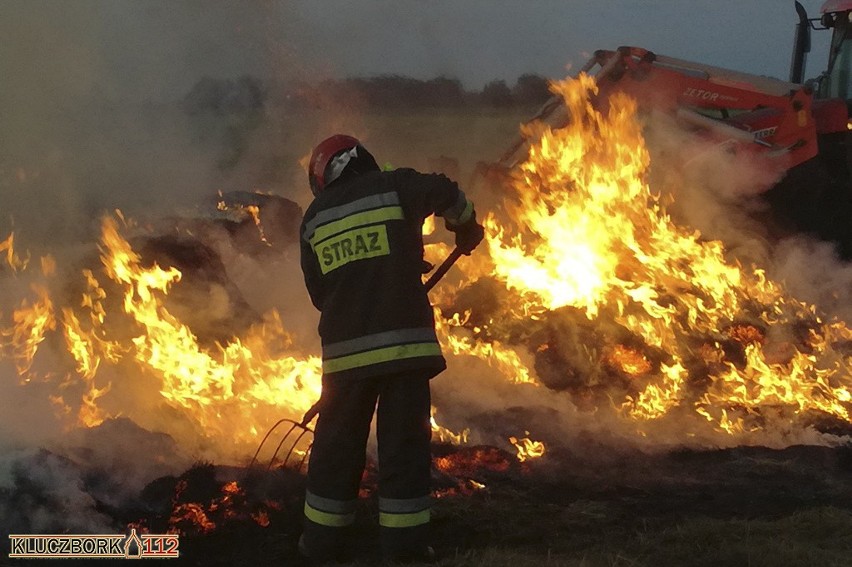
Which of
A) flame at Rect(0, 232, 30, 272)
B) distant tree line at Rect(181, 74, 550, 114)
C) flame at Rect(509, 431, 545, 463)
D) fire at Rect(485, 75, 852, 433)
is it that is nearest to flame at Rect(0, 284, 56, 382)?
flame at Rect(0, 232, 30, 272)

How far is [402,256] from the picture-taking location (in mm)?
3500

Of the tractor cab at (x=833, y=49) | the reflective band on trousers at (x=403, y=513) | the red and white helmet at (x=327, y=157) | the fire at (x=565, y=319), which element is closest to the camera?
the reflective band on trousers at (x=403, y=513)

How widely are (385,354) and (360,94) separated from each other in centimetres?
481

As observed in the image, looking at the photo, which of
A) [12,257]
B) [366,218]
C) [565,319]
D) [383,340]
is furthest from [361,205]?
[12,257]

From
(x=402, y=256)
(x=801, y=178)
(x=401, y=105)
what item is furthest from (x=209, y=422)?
(x=801, y=178)

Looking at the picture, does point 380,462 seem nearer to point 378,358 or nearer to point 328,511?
point 328,511

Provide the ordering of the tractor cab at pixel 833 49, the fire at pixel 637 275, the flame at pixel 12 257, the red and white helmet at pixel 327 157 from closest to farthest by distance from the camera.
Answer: the red and white helmet at pixel 327 157 < the flame at pixel 12 257 < the fire at pixel 637 275 < the tractor cab at pixel 833 49

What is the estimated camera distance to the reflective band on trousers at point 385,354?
3406 mm

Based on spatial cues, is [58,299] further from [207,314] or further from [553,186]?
[553,186]

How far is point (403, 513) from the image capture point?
336 centimetres

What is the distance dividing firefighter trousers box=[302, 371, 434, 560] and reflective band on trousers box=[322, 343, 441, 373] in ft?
0.28

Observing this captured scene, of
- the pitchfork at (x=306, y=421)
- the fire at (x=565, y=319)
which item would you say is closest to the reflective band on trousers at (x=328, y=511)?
the pitchfork at (x=306, y=421)

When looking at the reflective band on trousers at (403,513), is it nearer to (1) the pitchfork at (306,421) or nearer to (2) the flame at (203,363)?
(1) the pitchfork at (306,421)

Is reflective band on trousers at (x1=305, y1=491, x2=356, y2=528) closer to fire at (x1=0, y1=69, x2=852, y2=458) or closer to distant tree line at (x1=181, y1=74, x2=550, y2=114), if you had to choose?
fire at (x1=0, y1=69, x2=852, y2=458)
